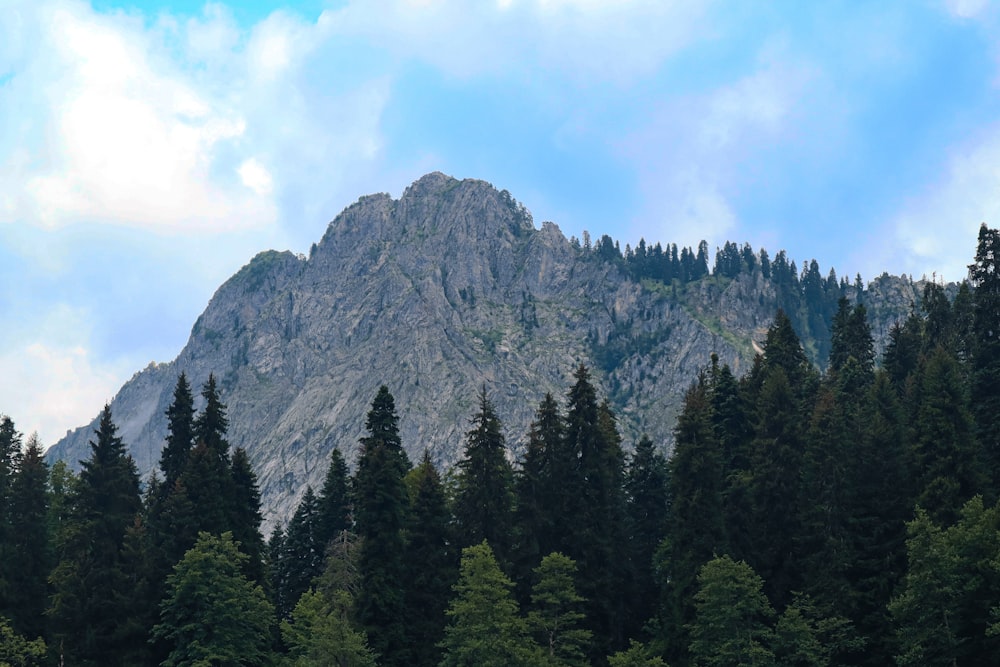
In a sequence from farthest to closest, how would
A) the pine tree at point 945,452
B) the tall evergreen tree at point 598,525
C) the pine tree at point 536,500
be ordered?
the pine tree at point 536,500 < the tall evergreen tree at point 598,525 < the pine tree at point 945,452

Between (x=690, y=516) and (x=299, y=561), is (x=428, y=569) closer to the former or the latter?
(x=690, y=516)

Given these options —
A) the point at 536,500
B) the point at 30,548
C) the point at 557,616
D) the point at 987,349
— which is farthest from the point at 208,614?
the point at 987,349

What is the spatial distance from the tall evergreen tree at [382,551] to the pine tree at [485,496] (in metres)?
4.95

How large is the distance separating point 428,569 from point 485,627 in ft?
38.2

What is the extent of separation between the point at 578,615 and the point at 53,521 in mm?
48262

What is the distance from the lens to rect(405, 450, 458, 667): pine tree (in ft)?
247

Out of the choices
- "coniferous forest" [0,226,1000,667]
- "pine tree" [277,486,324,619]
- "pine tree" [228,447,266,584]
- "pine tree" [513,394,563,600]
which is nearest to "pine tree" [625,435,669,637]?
"coniferous forest" [0,226,1000,667]

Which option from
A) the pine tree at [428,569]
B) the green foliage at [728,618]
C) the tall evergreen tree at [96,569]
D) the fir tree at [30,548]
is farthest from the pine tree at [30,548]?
the green foliage at [728,618]

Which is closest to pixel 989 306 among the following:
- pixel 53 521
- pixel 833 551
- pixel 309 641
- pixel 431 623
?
pixel 833 551

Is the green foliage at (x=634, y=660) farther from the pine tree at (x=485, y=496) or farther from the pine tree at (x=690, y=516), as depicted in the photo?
the pine tree at (x=485, y=496)

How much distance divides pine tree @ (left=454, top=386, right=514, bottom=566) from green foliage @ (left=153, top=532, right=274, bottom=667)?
17.1 metres

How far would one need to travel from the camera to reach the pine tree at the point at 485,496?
3110 inches

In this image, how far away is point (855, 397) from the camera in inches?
3999

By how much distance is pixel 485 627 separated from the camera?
6769 centimetres
